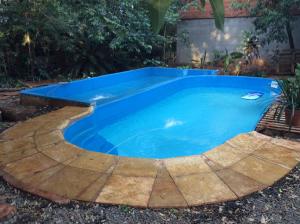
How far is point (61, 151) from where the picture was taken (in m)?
3.26

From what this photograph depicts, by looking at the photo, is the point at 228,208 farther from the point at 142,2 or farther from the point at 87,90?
the point at 87,90

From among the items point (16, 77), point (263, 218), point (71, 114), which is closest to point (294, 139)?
point (263, 218)

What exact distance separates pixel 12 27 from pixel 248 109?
6.12 meters

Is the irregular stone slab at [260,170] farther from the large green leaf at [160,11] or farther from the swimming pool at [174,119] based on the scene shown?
the large green leaf at [160,11]

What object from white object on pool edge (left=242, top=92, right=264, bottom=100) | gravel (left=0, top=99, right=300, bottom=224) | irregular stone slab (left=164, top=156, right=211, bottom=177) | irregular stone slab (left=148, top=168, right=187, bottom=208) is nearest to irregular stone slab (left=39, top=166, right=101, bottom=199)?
gravel (left=0, top=99, right=300, bottom=224)

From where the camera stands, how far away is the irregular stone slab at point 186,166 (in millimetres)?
2795

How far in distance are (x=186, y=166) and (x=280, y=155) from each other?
1.03 meters

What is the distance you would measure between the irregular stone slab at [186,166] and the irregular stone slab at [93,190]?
1.98 feet

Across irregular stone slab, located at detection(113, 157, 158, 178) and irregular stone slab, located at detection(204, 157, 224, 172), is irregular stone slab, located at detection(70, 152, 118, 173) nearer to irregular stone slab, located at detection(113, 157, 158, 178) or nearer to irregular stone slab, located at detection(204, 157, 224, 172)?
irregular stone slab, located at detection(113, 157, 158, 178)

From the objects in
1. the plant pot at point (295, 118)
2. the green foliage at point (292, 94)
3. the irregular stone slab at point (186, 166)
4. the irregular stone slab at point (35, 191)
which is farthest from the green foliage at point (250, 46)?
the irregular stone slab at point (35, 191)

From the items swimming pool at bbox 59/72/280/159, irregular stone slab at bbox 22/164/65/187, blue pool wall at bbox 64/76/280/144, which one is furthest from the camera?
blue pool wall at bbox 64/76/280/144

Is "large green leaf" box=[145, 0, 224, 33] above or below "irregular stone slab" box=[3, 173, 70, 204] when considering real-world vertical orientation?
above

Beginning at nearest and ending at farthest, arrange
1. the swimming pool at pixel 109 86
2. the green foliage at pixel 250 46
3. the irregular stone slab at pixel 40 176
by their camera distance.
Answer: the irregular stone slab at pixel 40 176, the swimming pool at pixel 109 86, the green foliage at pixel 250 46

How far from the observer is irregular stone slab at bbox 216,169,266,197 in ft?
8.25
